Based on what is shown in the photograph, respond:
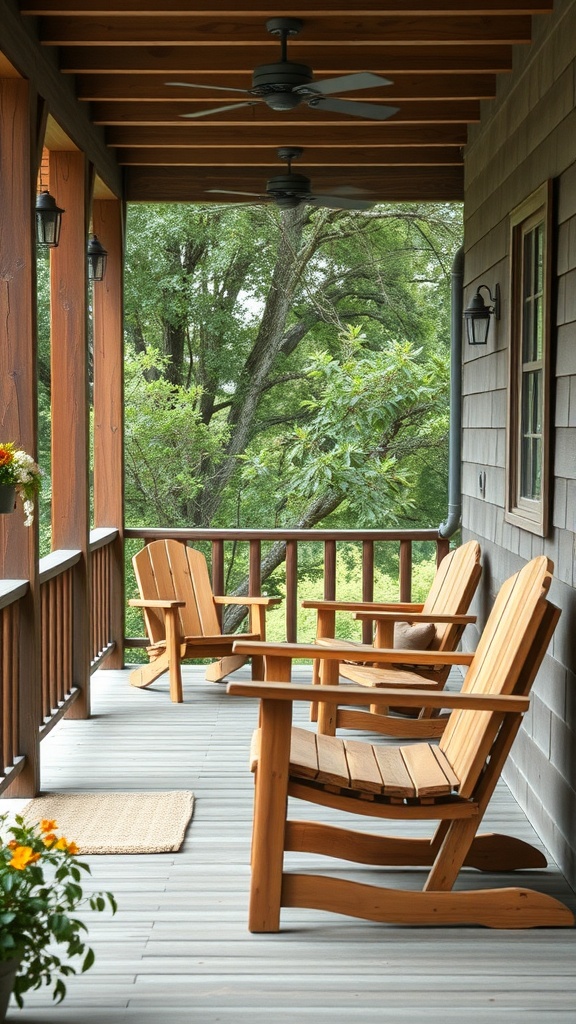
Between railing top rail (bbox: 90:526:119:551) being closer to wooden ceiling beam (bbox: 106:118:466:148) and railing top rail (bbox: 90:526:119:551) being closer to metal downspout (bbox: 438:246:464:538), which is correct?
metal downspout (bbox: 438:246:464:538)

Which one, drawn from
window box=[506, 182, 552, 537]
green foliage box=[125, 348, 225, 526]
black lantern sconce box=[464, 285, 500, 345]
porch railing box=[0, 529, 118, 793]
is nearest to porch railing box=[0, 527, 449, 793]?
porch railing box=[0, 529, 118, 793]

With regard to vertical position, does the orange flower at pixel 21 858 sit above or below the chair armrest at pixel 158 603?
below

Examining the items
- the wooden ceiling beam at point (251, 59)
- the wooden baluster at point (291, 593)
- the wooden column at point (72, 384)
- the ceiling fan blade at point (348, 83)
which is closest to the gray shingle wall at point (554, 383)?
the wooden ceiling beam at point (251, 59)

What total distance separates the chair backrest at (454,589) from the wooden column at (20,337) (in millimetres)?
2126

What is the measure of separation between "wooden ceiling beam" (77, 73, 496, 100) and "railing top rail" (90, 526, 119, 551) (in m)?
2.27

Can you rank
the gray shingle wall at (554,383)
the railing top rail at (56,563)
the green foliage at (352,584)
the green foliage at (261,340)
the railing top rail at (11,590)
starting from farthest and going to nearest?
1. the green foliage at (352,584)
2. the green foliage at (261,340)
3. the railing top rail at (56,563)
4. the railing top rail at (11,590)
5. the gray shingle wall at (554,383)

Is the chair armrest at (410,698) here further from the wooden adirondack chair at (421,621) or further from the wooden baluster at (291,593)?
the wooden baluster at (291,593)

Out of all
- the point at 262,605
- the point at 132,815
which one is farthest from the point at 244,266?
the point at 132,815

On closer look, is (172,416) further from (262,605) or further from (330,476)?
(262,605)

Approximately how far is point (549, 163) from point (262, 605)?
3171mm

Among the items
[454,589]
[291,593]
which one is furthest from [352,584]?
[454,589]

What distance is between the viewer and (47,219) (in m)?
5.02

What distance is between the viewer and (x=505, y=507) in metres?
4.89

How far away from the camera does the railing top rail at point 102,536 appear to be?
6250mm
